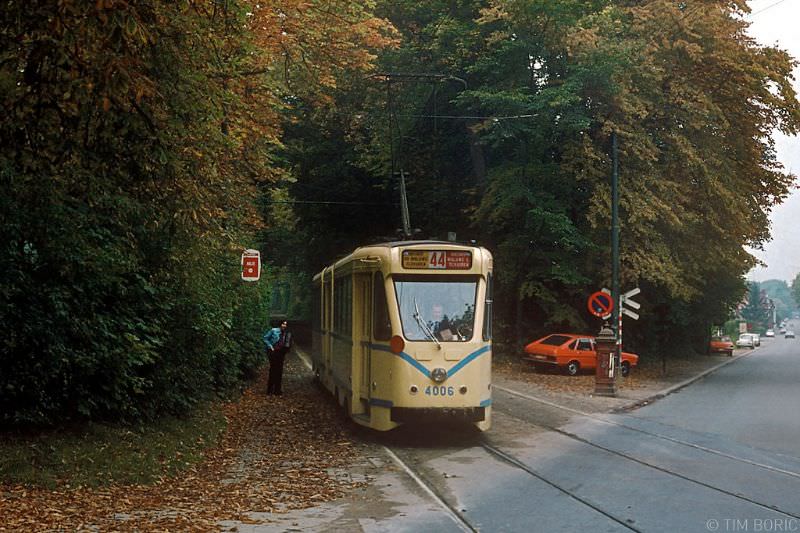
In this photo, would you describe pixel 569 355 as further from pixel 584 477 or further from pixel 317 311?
pixel 584 477

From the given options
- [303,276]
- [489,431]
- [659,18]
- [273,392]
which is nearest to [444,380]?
[489,431]

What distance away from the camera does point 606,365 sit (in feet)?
85.6

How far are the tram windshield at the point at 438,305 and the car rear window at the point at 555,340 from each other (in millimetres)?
19990

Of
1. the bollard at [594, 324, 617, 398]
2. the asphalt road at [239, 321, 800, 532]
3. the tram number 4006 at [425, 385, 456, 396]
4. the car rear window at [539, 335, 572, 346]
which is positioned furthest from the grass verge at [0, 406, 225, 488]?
the car rear window at [539, 335, 572, 346]

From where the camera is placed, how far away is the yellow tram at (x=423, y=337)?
15258mm

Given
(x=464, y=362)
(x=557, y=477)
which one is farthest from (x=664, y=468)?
(x=464, y=362)

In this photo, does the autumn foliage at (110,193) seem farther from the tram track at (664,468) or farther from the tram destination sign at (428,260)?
the tram track at (664,468)

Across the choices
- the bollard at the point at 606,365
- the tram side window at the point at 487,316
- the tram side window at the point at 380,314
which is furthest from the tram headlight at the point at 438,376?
the bollard at the point at 606,365

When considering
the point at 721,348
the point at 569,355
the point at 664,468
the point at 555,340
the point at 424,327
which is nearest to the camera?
the point at 664,468

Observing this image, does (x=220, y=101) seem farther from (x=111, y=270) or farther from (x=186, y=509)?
(x=186, y=509)

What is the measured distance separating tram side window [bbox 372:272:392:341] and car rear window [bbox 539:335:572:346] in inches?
793

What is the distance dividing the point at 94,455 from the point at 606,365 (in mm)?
16826

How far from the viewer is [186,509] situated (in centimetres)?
1009

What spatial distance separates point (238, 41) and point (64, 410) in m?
5.24
